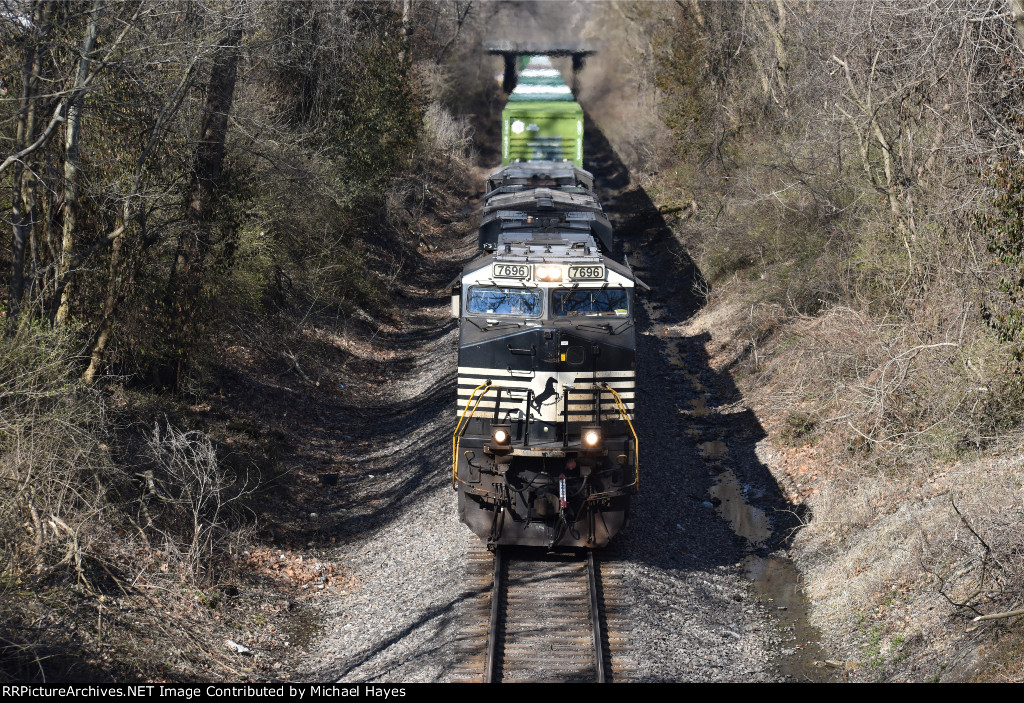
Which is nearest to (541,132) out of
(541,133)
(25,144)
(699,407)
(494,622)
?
(541,133)

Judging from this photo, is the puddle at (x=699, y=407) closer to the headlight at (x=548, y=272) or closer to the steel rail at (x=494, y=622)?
the steel rail at (x=494, y=622)

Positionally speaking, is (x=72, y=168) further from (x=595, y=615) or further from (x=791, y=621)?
(x=791, y=621)

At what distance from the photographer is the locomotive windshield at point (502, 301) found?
40.3 feet

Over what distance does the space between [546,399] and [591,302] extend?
1.40m

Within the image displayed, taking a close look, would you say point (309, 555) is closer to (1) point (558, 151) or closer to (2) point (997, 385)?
(2) point (997, 385)

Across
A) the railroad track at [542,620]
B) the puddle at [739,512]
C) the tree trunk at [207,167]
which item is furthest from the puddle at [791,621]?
the tree trunk at [207,167]

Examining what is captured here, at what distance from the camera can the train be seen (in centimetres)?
1193

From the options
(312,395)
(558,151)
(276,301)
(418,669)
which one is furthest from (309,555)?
(558,151)

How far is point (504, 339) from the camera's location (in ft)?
39.4

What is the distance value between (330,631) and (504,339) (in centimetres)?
416

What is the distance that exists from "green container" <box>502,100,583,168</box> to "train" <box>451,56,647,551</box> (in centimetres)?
1746

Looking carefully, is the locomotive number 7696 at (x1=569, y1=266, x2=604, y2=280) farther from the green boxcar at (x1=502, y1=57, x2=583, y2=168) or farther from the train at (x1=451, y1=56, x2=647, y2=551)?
the green boxcar at (x1=502, y1=57, x2=583, y2=168)

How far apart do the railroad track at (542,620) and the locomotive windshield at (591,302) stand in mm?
3172

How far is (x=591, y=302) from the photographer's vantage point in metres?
12.3
